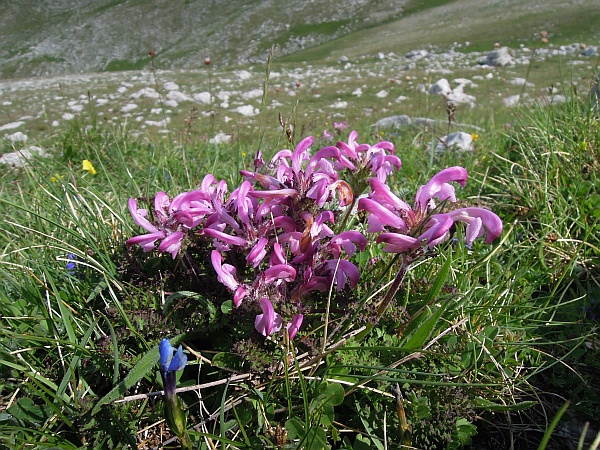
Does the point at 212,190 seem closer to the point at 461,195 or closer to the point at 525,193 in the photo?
the point at 461,195

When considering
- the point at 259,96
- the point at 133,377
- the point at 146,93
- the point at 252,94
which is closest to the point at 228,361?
the point at 133,377

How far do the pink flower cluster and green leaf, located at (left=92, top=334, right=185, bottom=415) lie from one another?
37 centimetres

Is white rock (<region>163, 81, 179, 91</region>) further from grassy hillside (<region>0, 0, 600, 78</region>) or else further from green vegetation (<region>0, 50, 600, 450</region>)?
grassy hillside (<region>0, 0, 600, 78</region>)

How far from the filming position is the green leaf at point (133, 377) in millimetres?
1439

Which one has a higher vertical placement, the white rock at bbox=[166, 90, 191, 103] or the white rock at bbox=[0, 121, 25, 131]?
the white rock at bbox=[0, 121, 25, 131]

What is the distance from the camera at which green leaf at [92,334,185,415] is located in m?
1.44

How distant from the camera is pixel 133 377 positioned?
1457 millimetres

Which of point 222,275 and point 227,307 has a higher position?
point 222,275

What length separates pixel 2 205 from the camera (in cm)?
335

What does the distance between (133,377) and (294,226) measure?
2.52ft

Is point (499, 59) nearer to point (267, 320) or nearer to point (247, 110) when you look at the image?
point (247, 110)

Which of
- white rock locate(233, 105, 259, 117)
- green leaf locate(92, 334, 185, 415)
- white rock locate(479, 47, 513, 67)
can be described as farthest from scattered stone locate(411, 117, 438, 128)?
white rock locate(479, 47, 513, 67)

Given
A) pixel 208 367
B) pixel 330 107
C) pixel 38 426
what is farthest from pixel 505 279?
pixel 330 107

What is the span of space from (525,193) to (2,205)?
4000mm
